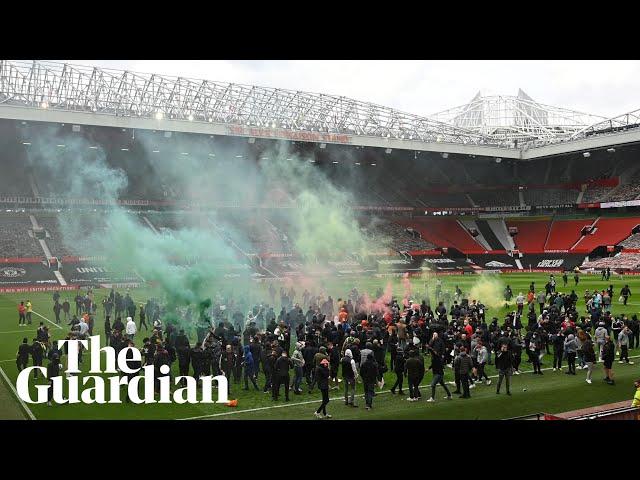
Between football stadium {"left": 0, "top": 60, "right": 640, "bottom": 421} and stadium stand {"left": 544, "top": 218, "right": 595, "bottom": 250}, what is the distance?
0.22m

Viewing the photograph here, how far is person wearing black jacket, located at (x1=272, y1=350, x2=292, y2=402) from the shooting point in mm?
11711

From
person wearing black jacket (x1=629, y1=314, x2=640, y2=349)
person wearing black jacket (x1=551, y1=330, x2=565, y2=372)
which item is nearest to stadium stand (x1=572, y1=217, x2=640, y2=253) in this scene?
person wearing black jacket (x1=629, y1=314, x2=640, y2=349)

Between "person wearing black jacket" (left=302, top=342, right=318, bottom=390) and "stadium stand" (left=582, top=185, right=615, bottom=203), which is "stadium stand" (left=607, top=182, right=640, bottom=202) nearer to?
"stadium stand" (left=582, top=185, right=615, bottom=203)

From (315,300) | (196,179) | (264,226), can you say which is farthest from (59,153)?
(315,300)

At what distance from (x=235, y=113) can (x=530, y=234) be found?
30542 mm

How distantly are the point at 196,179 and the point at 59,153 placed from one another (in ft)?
36.5

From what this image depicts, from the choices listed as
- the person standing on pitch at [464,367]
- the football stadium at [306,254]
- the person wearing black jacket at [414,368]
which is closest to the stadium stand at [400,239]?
the football stadium at [306,254]

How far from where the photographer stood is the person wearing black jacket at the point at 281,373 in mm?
11711

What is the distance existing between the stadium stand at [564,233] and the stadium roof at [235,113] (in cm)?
730

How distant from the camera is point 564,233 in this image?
54438 millimetres

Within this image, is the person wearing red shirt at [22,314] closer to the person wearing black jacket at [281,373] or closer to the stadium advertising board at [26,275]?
the person wearing black jacket at [281,373]

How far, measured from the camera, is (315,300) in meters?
22.7
